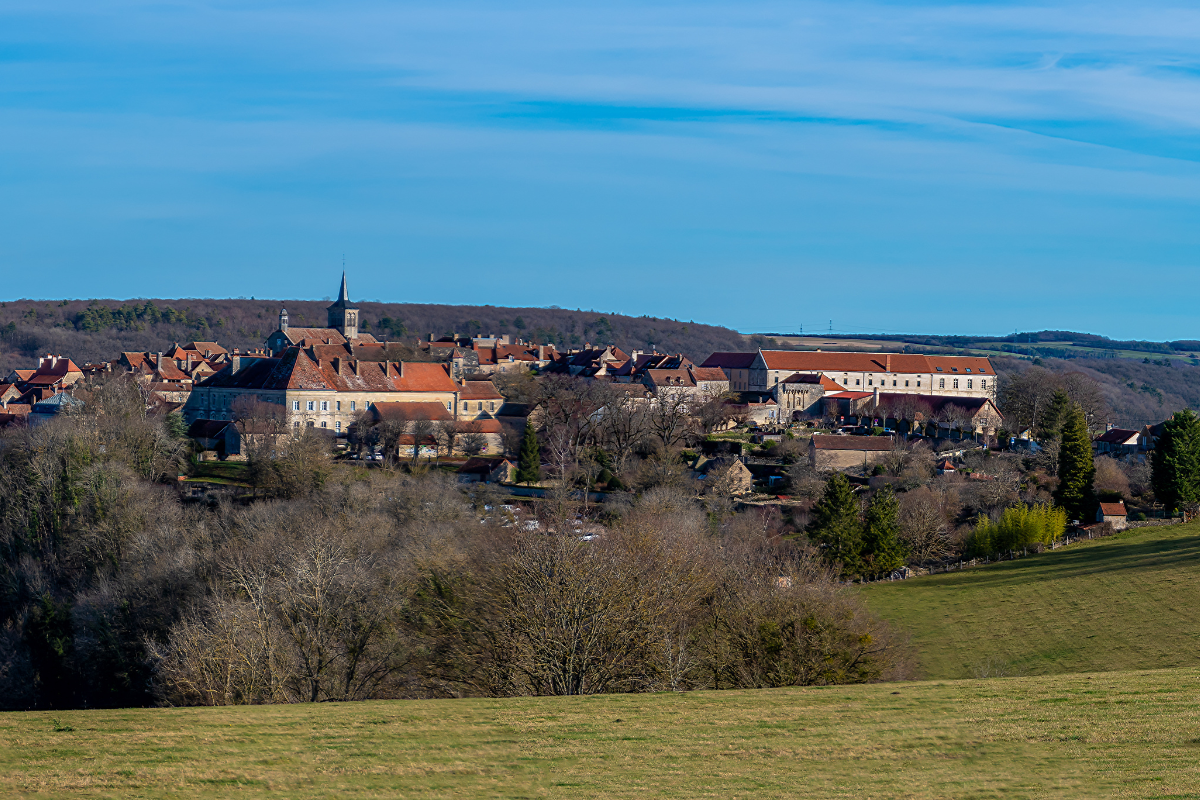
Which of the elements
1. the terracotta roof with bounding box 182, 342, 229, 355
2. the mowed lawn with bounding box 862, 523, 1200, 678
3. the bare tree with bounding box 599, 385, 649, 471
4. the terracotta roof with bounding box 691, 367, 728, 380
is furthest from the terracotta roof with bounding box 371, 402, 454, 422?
the terracotta roof with bounding box 182, 342, 229, 355

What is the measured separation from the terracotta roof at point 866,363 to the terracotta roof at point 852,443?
39.7 meters

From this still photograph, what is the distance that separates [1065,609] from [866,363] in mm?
74752

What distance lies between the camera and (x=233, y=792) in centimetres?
1445

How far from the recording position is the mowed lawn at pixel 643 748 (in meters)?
14.8

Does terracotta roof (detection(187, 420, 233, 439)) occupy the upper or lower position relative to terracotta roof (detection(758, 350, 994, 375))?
lower

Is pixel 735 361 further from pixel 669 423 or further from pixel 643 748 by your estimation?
pixel 643 748

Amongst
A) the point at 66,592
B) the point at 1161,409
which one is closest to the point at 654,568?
the point at 66,592

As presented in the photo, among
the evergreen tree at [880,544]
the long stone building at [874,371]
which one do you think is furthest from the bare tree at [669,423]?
the long stone building at [874,371]

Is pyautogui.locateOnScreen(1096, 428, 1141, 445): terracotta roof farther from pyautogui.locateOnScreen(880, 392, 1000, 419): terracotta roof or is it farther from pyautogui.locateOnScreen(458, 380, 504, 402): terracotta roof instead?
pyautogui.locateOnScreen(458, 380, 504, 402): terracotta roof

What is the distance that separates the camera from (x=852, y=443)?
69812 mm

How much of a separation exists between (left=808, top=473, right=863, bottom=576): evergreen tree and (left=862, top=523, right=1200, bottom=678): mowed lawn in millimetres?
1779

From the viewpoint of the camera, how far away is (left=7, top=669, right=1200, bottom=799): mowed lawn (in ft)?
48.6

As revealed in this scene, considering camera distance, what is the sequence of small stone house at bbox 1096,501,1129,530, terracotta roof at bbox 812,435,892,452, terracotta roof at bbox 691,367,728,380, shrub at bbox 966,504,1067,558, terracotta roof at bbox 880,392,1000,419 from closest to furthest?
shrub at bbox 966,504,1067,558 → small stone house at bbox 1096,501,1129,530 → terracotta roof at bbox 812,435,892,452 → terracotta roof at bbox 880,392,1000,419 → terracotta roof at bbox 691,367,728,380

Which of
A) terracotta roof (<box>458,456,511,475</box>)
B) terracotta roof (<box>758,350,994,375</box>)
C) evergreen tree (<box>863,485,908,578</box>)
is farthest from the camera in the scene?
terracotta roof (<box>758,350,994,375</box>)
